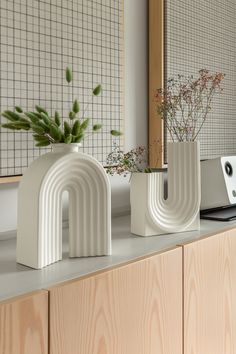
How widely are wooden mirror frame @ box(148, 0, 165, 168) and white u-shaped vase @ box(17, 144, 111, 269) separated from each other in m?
0.71

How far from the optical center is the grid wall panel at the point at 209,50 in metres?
1.88

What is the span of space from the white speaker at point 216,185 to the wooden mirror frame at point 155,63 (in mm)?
189

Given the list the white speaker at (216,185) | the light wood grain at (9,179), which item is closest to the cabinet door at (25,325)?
the light wood grain at (9,179)

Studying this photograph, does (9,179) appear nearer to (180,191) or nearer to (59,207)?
(59,207)

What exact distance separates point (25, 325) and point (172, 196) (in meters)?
0.75

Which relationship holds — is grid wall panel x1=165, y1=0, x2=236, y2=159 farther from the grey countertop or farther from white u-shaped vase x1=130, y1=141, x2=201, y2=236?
the grey countertop

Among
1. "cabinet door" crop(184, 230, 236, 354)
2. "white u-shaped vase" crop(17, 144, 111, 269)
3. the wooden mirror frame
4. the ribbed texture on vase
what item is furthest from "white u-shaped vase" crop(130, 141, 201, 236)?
the wooden mirror frame

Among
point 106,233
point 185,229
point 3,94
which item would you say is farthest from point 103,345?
point 3,94

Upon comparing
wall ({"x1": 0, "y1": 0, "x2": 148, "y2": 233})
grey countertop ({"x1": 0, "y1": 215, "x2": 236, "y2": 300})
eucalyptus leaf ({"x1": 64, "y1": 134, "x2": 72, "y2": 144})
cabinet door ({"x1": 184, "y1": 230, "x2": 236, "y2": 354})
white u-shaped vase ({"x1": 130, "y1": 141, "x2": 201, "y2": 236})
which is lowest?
cabinet door ({"x1": 184, "y1": 230, "x2": 236, "y2": 354})

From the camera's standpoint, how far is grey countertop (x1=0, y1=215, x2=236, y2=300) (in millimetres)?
937

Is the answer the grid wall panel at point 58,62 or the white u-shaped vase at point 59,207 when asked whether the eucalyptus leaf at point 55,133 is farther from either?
the grid wall panel at point 58,62

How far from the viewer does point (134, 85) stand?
1779 mm

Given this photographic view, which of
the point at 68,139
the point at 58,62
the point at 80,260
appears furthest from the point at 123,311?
the point at 58,62

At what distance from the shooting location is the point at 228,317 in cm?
147
